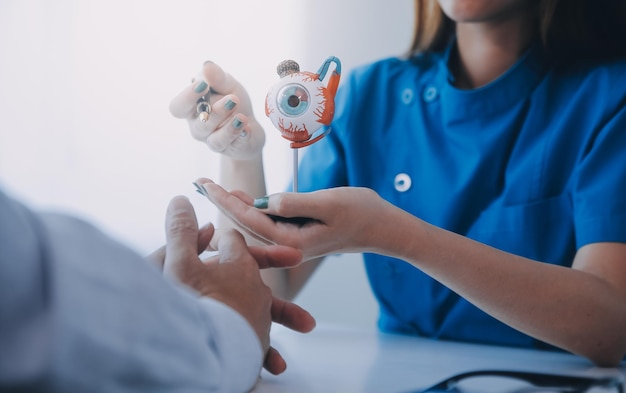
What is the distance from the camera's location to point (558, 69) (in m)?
0.92

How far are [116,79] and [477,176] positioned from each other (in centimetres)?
64

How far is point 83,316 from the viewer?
0.94ft

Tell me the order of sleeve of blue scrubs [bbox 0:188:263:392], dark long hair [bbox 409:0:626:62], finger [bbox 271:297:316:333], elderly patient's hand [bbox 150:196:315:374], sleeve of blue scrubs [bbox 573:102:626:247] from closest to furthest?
sleeve of blue scrubs [bbox 0:188:263:392]
elderly patient's hand [bbox 150:196:315:374]
finger [bbox 271:297:316:333]
sleeve of blue scrubs [bbox 573:102:626:247]
dark long hair [bbox 409:0:626:62]

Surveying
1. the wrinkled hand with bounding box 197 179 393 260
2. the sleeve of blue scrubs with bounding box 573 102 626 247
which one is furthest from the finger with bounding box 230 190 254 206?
the sleeve of blue scrubs with bounding box 573 102 626 247

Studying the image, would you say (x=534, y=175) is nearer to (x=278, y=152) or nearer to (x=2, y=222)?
(x=278, y=152)

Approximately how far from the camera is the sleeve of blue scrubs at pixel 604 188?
0.77 meters

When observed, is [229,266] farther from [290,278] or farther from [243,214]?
[290,278]

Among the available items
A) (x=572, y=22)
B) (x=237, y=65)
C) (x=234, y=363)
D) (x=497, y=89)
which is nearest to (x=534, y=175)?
(x=497, y=89)

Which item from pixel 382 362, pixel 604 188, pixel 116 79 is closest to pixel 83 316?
pixel 382 362

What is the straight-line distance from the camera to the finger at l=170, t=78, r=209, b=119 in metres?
0.67

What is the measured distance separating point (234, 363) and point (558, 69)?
2.24 feet

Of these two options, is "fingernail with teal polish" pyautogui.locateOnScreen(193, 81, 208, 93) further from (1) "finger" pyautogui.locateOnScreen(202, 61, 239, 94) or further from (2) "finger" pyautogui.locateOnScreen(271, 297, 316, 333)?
(2) "finger" pyautogui.locateOnScreen(271, 297, 316, 333)

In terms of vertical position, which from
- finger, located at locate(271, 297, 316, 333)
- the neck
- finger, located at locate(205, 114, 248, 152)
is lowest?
finger, located at locate(271, 297, 316, 333)

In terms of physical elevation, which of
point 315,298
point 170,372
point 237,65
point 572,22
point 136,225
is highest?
point 572,22
